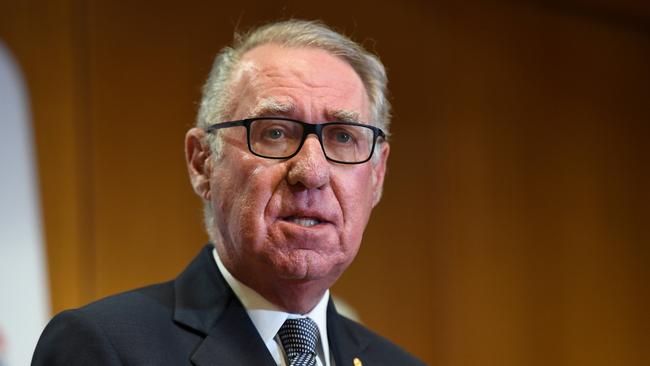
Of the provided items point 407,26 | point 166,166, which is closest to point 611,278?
point 407,26

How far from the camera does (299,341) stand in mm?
1792

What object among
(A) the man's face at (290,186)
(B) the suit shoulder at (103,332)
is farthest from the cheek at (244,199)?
(B) the suit shoulder at (103,332)

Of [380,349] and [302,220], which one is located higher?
[302,220]

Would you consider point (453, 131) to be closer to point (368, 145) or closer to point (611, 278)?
point (611, 278)

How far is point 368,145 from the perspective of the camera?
1.87 metres

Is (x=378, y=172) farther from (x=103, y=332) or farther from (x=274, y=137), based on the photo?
(x=103, y=332)

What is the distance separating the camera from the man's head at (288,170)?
1712 mm

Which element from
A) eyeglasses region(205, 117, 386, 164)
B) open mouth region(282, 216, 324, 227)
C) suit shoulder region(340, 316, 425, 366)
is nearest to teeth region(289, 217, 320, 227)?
open mouth region(282, 216, 324, 227)

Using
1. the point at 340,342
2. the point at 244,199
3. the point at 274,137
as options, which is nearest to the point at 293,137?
the point at 274,137

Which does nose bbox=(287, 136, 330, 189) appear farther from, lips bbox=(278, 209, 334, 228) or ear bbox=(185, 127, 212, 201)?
ear bbox=(185, 127, 212, 201)

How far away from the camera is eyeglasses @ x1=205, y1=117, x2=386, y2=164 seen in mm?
1751

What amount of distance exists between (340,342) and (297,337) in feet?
0.55

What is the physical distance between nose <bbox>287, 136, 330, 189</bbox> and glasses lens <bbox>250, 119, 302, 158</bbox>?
31mm

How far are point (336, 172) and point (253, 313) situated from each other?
331 millimetres
